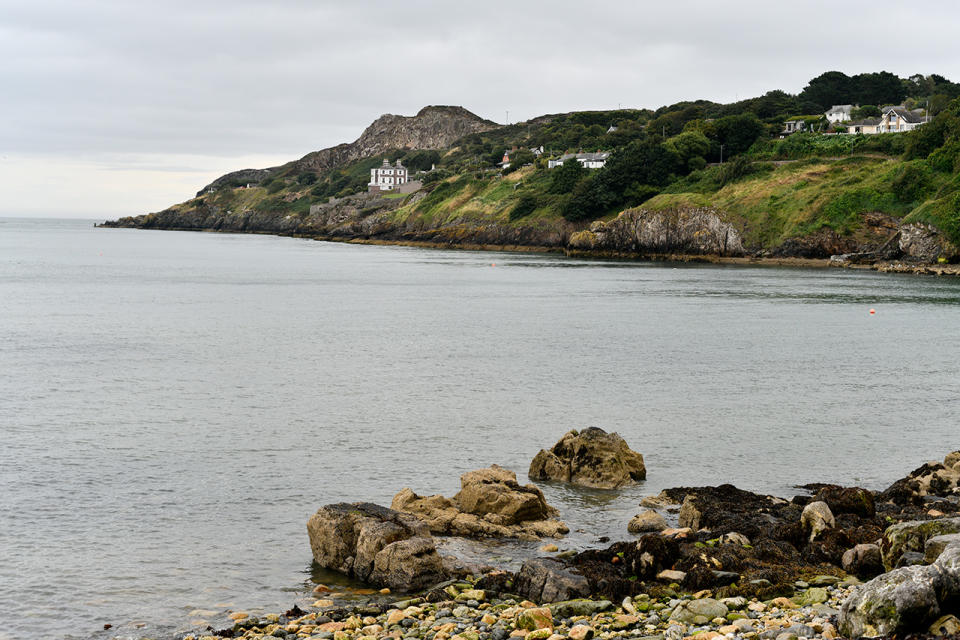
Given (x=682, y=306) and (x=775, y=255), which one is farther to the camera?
(x=775, y=255)

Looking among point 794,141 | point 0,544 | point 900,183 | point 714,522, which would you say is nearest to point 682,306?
point 714,522

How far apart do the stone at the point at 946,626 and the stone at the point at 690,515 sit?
6901 mm

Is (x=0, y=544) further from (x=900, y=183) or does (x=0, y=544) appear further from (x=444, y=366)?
(x=900, y=183)

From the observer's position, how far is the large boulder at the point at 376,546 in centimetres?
1446

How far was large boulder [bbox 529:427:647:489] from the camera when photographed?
2102 centimetres

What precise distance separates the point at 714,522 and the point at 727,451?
7.44 metres

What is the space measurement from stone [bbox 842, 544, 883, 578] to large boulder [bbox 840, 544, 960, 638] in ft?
11.2

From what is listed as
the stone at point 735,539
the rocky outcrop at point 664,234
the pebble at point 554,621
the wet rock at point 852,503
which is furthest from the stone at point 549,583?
the rocky outcrop at point 664,234

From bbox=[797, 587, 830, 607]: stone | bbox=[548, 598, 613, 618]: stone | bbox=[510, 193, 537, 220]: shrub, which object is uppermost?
bbox=[510, 193, 537, 220]: shrub

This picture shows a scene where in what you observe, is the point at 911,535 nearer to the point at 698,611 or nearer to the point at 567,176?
the point at 698,611

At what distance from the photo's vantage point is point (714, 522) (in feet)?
55.1

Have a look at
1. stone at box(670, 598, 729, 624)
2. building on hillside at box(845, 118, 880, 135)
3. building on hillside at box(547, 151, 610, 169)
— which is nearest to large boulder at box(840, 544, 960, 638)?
stone at box(670, 598, 729, 624)

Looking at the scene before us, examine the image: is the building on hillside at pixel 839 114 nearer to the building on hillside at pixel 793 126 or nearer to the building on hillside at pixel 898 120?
the building on hillside at pixel 793 126

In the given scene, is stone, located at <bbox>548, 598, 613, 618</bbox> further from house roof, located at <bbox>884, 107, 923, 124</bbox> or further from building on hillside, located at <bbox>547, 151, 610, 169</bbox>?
building on hillside, located at <bbox>547, 151, 610, 169</bbox>
